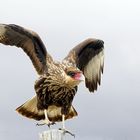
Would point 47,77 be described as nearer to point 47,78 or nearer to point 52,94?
point 47,78

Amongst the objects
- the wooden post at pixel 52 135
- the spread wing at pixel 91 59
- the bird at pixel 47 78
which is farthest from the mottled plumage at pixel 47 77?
the wooden post at pixel 52 135

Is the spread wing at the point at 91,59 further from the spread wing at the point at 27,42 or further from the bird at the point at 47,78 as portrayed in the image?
the spread wing at the point at 27,42

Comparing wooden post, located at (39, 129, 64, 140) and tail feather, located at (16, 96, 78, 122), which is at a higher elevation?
wooden post, located at (39, 129, 64, 140)

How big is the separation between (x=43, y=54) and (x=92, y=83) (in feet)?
5.05

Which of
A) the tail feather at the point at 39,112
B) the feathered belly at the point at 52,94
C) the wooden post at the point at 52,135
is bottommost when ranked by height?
the tail feather at the point at 39,112

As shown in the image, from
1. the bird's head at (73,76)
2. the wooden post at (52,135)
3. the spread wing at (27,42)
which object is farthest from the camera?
the spread wing at (27,42)

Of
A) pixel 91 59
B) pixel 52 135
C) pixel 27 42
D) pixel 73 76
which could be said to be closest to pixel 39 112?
pixel 73 76

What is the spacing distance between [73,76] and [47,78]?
3.06 feet

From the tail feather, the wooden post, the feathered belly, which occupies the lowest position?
the tail feather

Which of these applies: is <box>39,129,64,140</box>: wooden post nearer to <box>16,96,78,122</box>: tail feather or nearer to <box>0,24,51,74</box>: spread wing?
<box>16,96,78,122</box>: tail feather

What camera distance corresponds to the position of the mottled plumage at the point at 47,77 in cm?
1199

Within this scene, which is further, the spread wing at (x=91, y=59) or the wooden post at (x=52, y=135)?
the spread wing at (x=91, y=59)

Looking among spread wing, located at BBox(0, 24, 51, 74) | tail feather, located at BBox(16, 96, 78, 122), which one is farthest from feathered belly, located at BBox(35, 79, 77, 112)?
spread wing, located at BBox(0, 24, 51, 74)

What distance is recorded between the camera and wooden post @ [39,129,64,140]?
27.7ft
